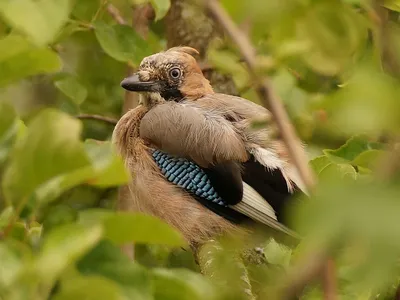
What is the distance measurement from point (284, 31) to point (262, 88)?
0.18m

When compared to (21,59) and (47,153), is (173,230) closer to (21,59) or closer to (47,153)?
(47,153)

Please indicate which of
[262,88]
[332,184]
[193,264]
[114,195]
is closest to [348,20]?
[262,88]

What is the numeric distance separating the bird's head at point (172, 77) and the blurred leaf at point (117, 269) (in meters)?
2.75

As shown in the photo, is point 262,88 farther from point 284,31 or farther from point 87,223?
point 87,223

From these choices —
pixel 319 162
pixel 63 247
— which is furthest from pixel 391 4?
pixel 319 162

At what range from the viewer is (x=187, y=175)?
346 cm

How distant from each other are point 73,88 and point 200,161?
0.65 meters

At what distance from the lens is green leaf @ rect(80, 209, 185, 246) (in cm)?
100

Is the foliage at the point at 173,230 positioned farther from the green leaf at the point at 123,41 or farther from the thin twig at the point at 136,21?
the thin twig at the point at 136,21

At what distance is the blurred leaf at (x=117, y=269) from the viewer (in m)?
0.99

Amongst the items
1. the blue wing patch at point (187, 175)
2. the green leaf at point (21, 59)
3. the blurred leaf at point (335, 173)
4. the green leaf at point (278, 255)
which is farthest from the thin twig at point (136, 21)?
the green leaf at point (21, 59)

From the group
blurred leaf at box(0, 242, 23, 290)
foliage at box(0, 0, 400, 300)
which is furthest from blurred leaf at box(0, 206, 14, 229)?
blurred leaf at box(0, 242, 23, 290)

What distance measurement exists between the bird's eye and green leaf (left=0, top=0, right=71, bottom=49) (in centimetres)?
284

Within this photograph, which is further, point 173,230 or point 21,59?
point 21,59
